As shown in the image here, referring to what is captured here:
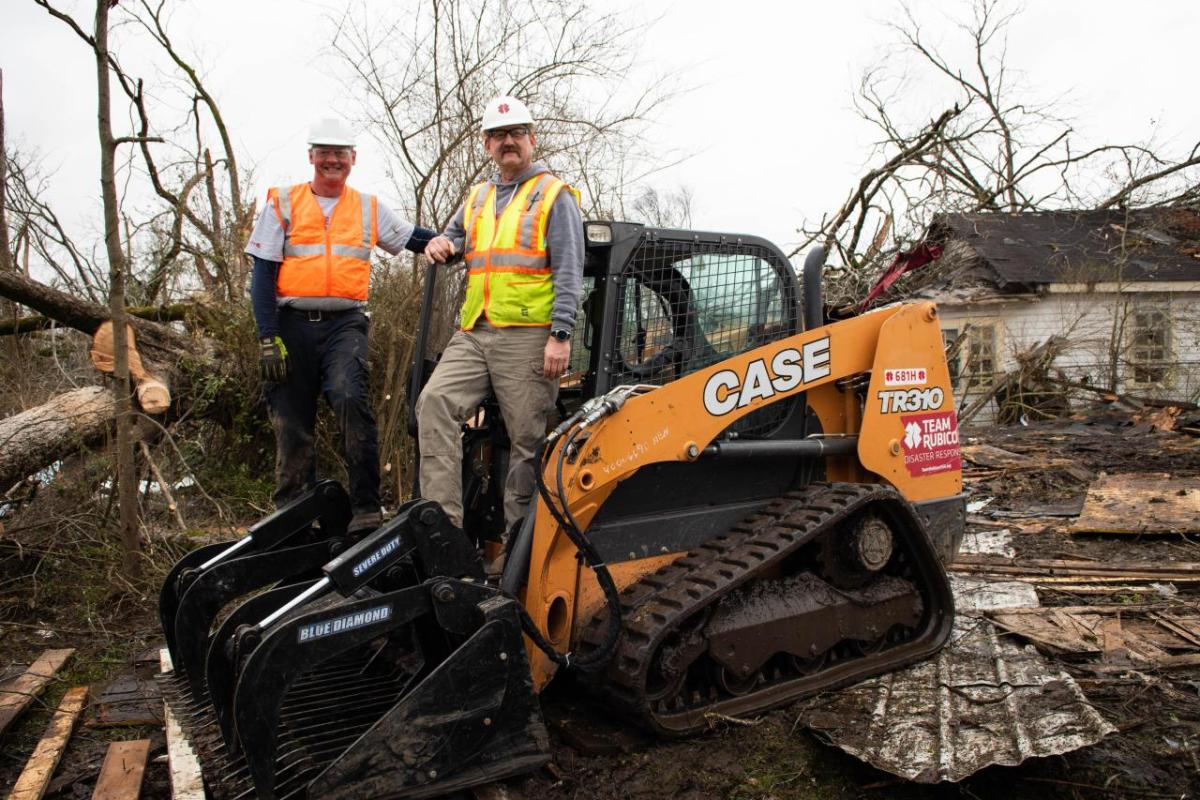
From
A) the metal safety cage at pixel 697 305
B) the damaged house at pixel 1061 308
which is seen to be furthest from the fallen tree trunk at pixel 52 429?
the damaged house at pixel 1061 308

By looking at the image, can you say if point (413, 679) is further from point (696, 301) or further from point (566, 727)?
A: point (696, 301)

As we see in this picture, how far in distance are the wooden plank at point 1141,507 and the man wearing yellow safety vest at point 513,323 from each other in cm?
546

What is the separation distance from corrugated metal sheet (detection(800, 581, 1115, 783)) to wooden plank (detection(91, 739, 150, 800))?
2490mm

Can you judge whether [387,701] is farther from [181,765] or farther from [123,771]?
[123,771]

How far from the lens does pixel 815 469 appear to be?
4.61m

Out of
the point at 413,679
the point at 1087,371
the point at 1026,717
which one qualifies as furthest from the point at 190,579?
the point at 1087,371

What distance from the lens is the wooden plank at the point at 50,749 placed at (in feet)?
11.3

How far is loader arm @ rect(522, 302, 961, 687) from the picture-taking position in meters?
3.64

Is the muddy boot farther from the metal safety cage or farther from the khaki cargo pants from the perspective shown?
the metal safety cage

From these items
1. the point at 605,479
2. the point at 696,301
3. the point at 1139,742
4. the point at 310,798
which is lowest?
the point at 1139,742

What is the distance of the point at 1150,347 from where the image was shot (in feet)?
59.3

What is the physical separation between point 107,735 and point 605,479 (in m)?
2.35

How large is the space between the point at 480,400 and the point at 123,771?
1.89 meters

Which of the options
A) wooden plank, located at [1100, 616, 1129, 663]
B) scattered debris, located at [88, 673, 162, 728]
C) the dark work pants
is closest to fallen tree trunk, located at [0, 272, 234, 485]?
the dark work pants
